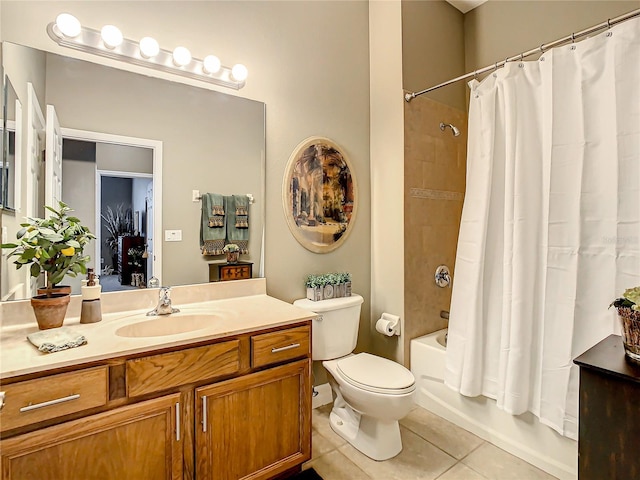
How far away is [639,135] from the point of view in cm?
140

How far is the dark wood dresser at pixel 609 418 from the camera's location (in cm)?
108

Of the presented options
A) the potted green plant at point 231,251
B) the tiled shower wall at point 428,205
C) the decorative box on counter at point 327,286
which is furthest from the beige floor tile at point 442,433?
the potted green plant at point 231,251

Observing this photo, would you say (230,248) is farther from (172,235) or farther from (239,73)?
(239,73)

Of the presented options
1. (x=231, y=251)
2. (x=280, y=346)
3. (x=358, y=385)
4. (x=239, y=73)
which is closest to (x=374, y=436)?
(x=358, y=385)

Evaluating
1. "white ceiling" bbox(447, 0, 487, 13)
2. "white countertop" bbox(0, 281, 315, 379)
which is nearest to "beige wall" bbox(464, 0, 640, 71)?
"white ceiling" bbox(447, 0, 487, 13)

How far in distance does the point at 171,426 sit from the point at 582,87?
2247 mm

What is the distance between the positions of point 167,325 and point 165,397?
389 mm

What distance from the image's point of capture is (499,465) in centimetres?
173

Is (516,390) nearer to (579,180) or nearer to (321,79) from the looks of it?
(579,180)

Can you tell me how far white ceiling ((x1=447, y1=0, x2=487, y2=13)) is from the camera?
2615 millimetres

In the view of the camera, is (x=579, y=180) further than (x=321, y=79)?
No

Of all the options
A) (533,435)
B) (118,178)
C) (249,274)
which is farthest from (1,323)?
(533,435)

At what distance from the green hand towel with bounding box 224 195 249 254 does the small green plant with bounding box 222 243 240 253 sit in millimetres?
17

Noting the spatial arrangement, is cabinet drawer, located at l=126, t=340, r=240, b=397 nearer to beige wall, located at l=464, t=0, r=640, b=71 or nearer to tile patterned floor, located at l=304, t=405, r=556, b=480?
tile patterned floor, located at l=304, t=405, r=556, b=480
